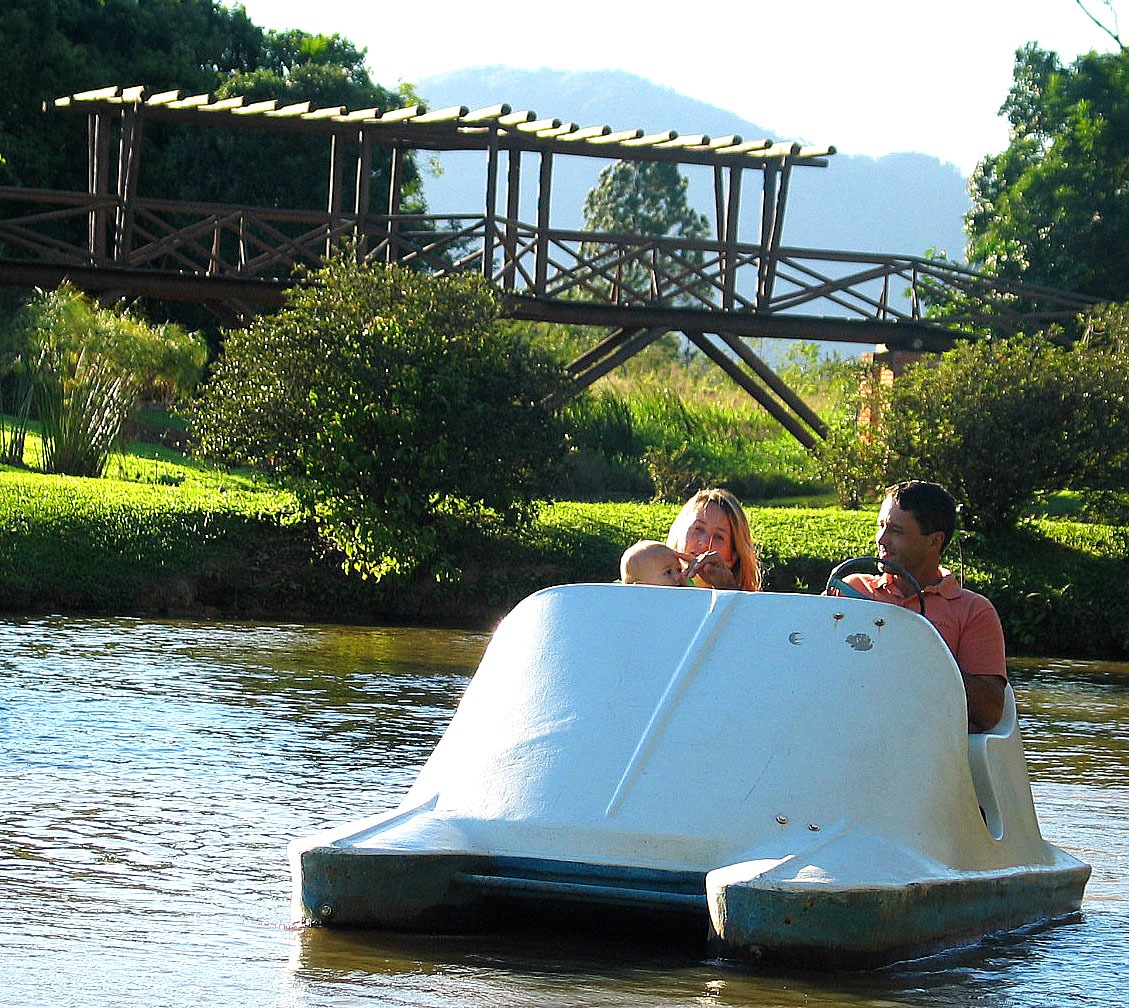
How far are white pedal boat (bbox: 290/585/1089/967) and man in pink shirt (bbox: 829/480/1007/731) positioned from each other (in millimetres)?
309

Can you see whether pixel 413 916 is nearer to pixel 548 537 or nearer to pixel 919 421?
pixel 548 537

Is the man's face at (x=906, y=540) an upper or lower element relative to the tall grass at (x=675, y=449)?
upper

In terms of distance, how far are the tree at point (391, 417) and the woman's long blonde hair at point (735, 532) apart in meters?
9.80

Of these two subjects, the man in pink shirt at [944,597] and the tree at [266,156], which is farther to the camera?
the tree at [266,156]

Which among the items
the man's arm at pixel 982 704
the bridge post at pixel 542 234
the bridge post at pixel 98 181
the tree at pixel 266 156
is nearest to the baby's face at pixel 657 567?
the man's arm at pixel 982 704

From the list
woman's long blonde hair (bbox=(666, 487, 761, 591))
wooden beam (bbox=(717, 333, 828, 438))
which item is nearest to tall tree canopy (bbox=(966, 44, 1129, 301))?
wooden beam (bbox=(717, 333, 828, 438))

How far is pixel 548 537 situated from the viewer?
1786cm

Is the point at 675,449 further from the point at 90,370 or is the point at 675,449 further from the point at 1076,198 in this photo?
the point at 90,370

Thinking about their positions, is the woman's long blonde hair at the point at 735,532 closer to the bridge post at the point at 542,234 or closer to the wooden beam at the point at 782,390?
the bridge post at the point at 542,234

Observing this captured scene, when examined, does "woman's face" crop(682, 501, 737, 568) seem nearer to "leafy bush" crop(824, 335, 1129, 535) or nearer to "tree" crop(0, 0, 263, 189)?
"leafy bush" crop(824, 335, 1129, 535)

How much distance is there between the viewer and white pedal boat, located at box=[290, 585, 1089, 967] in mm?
5215

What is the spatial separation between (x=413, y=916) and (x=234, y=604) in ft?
36.9

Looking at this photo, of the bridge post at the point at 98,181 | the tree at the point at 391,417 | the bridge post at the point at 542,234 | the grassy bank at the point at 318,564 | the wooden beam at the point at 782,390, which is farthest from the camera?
the wooden beam at the point at 782,390

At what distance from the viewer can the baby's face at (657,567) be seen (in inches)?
262
